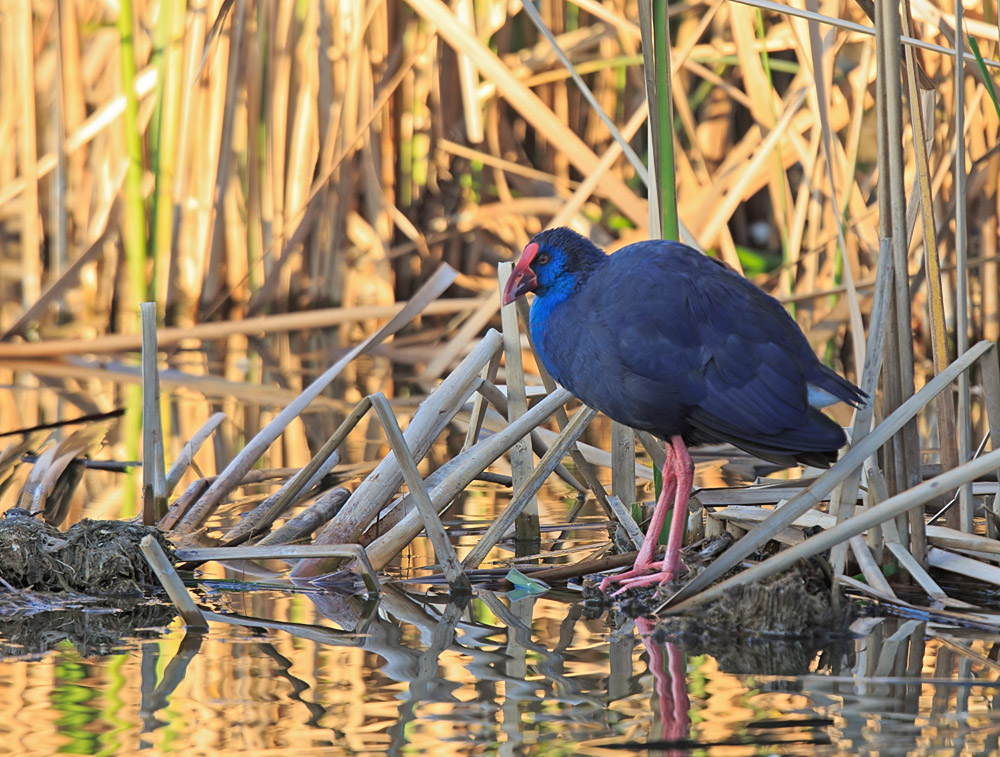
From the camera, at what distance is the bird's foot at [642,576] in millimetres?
2172

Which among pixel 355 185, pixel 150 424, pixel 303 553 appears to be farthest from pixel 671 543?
pixel 355 185

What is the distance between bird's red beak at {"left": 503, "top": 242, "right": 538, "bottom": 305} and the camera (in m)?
2.25

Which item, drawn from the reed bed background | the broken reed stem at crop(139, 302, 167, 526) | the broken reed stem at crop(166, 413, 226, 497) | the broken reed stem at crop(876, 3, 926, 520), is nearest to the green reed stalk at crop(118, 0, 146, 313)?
the reed bed background

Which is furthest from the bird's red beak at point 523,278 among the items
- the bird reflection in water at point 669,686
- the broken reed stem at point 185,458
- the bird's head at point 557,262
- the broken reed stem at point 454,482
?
the broken reed stem at point 185,458

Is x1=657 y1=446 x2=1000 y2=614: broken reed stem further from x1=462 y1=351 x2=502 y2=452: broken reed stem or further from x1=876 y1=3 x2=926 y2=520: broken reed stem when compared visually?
x1=462 y1=351 x2=502 y2=452: broken reed stem

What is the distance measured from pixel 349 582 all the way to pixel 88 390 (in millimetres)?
2360

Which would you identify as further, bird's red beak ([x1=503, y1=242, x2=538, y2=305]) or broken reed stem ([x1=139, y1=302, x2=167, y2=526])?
broken reed stem ([x1=139, y1=302, x2=167, y2=526])

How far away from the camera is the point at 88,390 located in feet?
14.3

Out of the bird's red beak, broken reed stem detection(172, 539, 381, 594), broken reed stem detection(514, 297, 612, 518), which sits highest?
the bird's red beak

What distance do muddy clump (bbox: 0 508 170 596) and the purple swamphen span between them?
0.82 metres

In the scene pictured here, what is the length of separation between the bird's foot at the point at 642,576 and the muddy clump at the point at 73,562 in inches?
31.3

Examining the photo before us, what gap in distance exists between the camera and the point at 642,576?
2.21m

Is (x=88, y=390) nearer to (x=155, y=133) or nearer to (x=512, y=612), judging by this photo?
(x=155, y=133)

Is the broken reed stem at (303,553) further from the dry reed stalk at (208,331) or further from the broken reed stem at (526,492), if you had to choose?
the dry reed stalk at (208,331)
